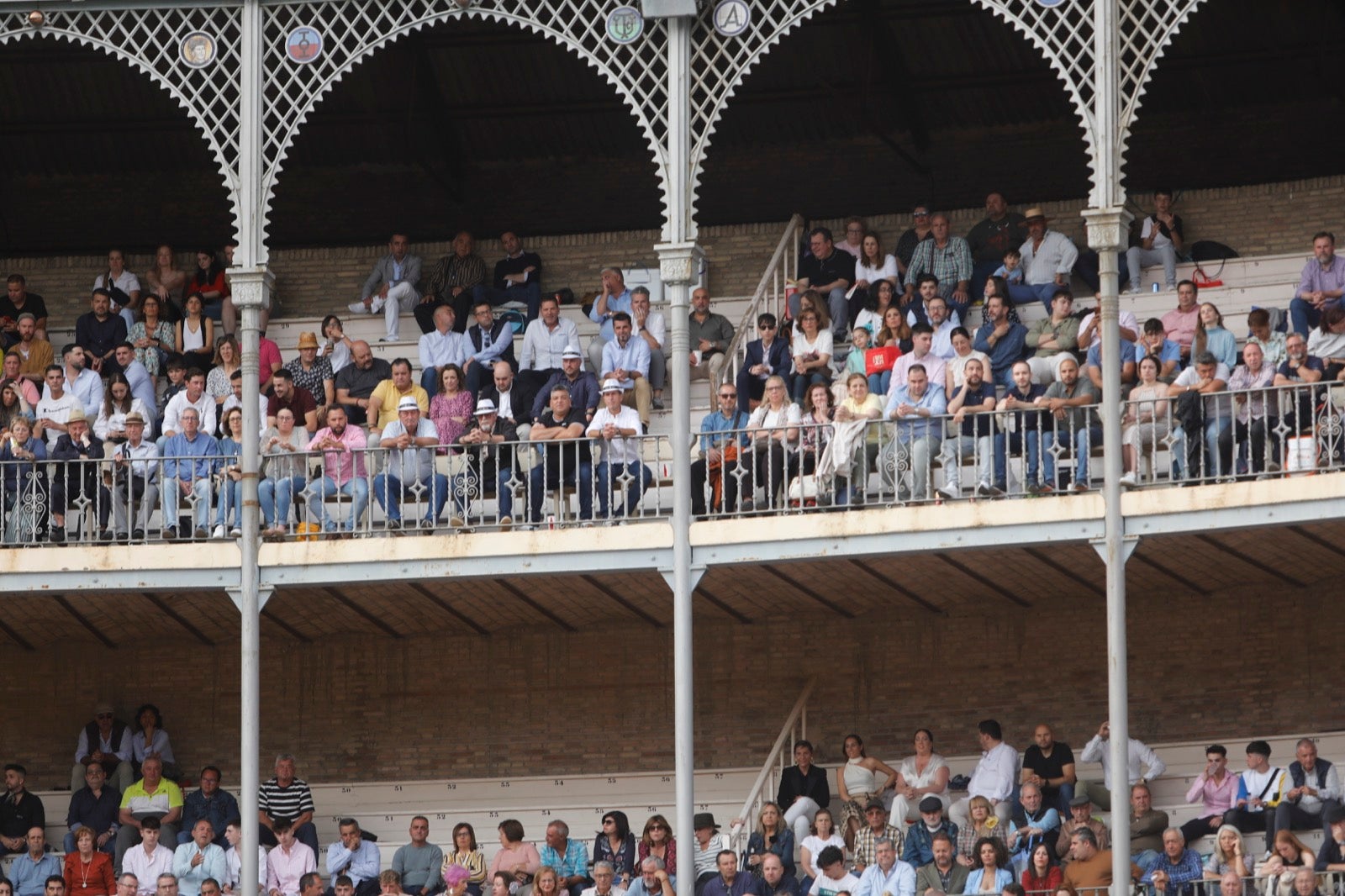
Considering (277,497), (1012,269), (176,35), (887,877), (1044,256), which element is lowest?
(887,877)

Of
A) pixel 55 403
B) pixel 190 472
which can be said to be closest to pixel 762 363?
pixel 190 472

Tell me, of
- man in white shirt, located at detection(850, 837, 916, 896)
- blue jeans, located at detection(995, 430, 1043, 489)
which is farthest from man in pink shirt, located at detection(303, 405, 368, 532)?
Result: blue jeans, located at detection(995, 430, 1043, 489)

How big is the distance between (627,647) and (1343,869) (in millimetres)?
7342

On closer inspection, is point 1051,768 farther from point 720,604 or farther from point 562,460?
point 562,460

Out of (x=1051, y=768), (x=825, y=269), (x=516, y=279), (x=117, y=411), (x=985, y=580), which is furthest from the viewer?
(x=516, y=279)

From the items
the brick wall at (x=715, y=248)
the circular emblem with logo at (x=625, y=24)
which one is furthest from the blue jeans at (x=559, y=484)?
the brick wall at (x=715, y=248)

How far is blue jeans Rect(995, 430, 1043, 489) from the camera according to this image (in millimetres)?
18953

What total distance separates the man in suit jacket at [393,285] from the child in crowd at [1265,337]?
318 inches

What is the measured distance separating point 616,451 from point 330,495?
2284mm

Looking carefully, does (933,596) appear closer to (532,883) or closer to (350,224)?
(532,883)

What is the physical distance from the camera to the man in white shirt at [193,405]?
2152 cm

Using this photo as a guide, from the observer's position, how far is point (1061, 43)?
1970 centimetres

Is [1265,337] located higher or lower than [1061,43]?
lower

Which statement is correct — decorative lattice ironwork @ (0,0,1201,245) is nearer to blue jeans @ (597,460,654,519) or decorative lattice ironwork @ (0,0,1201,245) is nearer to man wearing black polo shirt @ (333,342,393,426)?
blue jeans @ (597,460,654,519)
